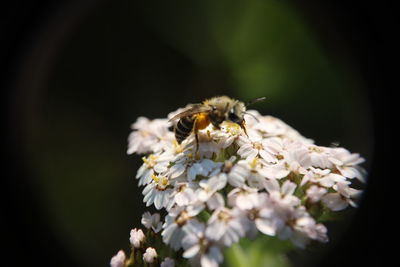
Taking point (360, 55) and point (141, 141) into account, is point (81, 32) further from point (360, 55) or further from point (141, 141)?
point (360, 55)

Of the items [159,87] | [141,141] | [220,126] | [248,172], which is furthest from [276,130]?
[159,87]

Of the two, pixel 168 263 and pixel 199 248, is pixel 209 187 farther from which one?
pixel 168 263

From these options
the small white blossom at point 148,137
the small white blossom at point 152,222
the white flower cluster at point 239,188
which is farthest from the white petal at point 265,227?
the small white blossom at point 148,137

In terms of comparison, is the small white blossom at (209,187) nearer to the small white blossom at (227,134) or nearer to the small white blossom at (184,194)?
the small white blossom at (184,194)

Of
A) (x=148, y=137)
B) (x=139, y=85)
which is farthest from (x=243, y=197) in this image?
(x=139, y=85)

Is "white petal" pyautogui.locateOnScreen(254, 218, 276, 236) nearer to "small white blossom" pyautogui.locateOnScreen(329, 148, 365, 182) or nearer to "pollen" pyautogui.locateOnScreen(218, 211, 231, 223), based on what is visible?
"pollen" pyautogui.locateOnScreen(218, 211, 231, 223)

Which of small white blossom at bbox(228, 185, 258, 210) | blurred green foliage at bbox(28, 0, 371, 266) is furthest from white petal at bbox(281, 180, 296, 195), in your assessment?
blurred green foliage at bbox(28, 0, 371, 266)

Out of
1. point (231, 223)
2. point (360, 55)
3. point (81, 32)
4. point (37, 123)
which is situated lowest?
point (231, 223)
